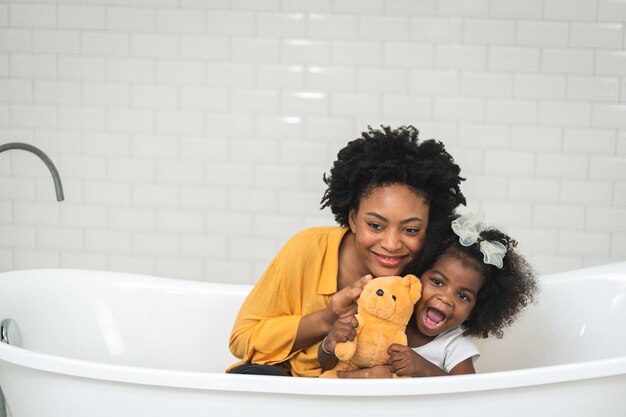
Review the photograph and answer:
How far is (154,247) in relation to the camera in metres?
3.42

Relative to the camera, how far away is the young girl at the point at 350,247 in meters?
1.88

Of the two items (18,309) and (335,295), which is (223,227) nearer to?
(18,309)

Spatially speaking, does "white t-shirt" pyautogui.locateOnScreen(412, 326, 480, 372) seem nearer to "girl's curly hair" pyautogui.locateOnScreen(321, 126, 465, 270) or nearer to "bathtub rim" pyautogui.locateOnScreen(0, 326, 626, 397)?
"girl's curly hair" pyautogui.locateOnScreen(321, 126, 465, 270)

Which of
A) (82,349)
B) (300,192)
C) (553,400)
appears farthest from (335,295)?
(300,192)

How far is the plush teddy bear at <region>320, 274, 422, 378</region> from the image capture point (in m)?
1.82

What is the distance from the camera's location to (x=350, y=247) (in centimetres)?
205

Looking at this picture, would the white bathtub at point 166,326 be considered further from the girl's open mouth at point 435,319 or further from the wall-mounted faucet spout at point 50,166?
the wall-mounted faucet spout at point 50,166

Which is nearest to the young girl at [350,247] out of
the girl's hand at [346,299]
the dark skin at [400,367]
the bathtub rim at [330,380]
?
the girl's hand at [346,299]

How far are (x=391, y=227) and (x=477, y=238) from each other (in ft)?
0.77

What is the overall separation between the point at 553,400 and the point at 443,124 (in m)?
1.71

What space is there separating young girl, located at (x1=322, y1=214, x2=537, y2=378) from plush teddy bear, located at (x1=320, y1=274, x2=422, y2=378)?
0.09 feet

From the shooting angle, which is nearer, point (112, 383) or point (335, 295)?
point (112, 383)

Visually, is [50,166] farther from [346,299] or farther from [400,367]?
[400,367]

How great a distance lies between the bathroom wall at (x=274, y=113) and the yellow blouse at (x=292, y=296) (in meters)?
1.31
